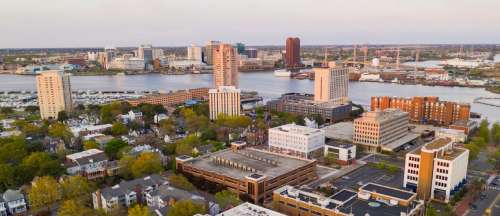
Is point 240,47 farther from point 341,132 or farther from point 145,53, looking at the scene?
point 341,132

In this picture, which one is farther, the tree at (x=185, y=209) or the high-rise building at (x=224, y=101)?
the high-rise building at (x=224, y=101)

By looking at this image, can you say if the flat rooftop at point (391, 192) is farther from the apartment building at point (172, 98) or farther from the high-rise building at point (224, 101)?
the apartment building at point (172, 98)

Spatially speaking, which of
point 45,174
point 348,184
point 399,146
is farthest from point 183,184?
point 399,146

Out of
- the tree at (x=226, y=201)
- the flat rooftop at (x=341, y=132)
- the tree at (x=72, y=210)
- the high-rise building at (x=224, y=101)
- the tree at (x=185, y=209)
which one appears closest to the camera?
the tree at (x=185, y=209)

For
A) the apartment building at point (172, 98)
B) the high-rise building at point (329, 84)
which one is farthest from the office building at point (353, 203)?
the apartment building at point (172, 98)

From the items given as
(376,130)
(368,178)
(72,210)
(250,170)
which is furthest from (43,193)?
(376,130)

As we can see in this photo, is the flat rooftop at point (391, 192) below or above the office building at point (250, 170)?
above

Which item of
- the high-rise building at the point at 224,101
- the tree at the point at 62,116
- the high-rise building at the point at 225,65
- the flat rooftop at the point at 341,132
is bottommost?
the flat rooftop at the point at 341,132
